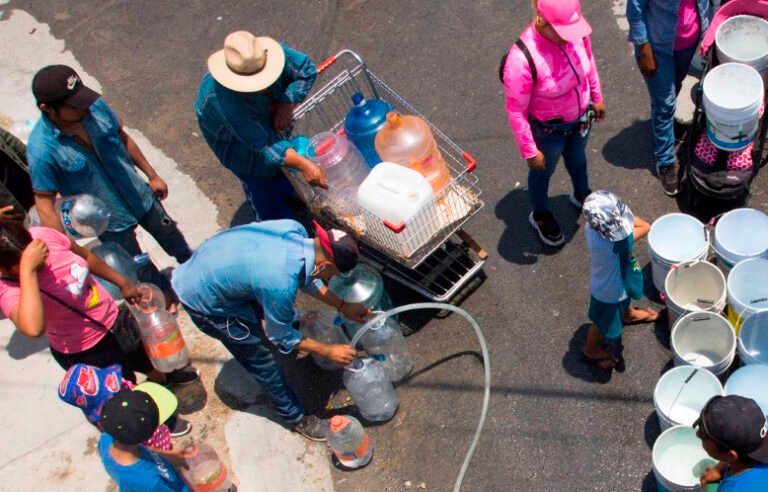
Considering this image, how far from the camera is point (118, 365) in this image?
14.6 feet

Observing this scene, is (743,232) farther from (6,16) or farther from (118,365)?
(6,16)

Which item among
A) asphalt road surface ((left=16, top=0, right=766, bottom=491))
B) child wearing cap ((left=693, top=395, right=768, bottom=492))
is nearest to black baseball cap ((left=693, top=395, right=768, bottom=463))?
child wearing cap ((left=693, top=395, right=768, bottom=492))

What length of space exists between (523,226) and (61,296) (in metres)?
3.38

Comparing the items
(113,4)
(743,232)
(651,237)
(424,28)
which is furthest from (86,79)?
(743,232)

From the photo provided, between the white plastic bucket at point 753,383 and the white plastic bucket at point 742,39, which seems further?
the white plastic bucket at point 742,39

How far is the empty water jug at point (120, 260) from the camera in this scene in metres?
5.23

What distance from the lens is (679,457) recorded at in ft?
13.1

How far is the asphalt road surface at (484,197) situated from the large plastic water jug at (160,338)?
86cm

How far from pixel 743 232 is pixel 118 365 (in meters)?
4.13

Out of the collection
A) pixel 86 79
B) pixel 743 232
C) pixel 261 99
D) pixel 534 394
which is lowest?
pixel 534 394

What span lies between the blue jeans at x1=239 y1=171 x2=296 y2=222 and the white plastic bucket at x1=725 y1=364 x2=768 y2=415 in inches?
A: 135

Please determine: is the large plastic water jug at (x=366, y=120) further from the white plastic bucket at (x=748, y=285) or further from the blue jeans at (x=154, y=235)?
the white plastic bucket at (x=748, y=285)

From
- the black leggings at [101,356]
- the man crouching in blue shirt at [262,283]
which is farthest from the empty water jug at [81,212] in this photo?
the man crouching in blue shirt at [262,283]

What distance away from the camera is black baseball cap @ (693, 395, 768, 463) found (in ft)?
10.0
